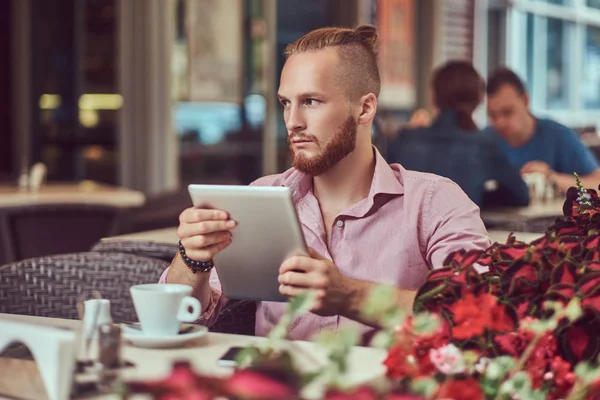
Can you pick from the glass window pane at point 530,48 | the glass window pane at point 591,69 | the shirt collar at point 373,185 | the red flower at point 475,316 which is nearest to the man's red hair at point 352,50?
the shirt collar at point 373,185

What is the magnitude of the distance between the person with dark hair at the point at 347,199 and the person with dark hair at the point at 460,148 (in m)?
2.29

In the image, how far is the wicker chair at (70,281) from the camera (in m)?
2.37

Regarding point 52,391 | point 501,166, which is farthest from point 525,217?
point 52,391

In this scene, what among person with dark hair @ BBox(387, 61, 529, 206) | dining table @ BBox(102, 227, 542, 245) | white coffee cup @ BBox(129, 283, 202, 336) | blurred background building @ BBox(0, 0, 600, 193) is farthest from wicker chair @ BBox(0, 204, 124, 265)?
white coffee cup @ BBox(129, 283, 202, 336)

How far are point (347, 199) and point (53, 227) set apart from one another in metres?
2.89

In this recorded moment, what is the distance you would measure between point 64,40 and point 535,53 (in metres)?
6.41

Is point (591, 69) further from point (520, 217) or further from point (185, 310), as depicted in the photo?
point (185, 310)

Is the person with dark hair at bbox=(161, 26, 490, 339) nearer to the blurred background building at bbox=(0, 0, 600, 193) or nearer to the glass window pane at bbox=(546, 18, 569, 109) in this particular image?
the blurred background building at bbox=(0, 0, 600, 193)

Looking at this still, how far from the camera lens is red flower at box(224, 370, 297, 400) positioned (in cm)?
80

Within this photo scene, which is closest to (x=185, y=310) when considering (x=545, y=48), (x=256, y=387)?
(x=256, y=387)

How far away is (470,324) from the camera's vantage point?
129 cm

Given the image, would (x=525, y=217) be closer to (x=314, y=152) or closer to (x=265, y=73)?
(x=314, y=152)

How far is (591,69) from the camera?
43.9 ft

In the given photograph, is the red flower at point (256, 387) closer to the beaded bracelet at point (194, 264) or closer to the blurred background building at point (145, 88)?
the beaded bracelet at point (194, 264)
